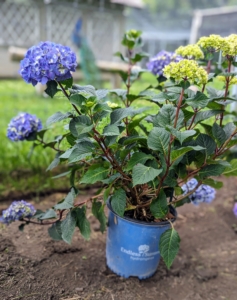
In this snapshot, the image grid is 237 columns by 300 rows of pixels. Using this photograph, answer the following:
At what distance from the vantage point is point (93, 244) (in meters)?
1.66

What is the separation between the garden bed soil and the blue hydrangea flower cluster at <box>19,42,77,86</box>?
77 centimetres

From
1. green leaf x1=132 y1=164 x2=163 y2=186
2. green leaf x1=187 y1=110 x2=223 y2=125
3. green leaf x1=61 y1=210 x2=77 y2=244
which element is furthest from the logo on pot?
green leaf x1=187 y1=110 x2=223 y2=125

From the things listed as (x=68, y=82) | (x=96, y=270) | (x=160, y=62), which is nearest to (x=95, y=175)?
(x=68, y=82)

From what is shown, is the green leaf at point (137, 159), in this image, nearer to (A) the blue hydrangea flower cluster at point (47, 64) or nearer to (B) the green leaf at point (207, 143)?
(B) the green leaf at point (207, 143)

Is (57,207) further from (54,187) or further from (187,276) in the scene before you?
(54,187)

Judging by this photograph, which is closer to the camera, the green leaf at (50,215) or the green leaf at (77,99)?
the green leaf at (77,99)

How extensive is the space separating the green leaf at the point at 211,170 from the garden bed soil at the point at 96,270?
1.86 ft

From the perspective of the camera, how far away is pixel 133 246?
1.34 meters

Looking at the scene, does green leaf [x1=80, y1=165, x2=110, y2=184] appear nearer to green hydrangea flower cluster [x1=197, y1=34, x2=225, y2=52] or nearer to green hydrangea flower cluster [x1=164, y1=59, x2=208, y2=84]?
green hydrangea flower cluster [x1=164, y1=59, x2=208, y2=84]

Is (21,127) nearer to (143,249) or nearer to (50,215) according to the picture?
(50,215)

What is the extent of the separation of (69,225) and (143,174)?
38 cm

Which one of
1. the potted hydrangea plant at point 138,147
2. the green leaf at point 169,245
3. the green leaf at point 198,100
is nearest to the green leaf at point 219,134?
the potted hydrangea plant at point 138,147

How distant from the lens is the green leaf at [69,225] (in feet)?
4.00

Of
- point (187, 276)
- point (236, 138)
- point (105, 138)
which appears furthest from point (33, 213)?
point (236, 138)
